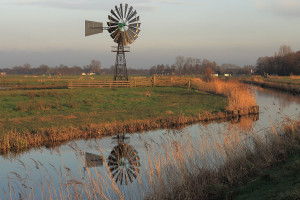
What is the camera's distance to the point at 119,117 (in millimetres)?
17156

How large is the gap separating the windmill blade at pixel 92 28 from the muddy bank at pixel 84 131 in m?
24.8

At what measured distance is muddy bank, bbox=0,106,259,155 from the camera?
11820mm

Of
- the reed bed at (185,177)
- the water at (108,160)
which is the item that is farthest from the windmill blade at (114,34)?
the reed bed at (185,177)

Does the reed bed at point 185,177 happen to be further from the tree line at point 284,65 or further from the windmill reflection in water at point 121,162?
the tree line at point 284,65

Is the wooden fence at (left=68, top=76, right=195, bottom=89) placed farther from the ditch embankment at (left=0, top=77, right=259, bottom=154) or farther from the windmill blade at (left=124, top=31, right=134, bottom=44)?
the ditch embankment at (left=0, top=77, right=259, bottom=154)

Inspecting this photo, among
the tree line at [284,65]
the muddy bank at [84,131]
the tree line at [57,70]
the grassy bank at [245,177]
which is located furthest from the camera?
the tree line at [57,70]

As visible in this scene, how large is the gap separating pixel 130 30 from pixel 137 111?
21.2m

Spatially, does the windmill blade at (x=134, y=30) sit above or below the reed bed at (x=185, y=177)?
above

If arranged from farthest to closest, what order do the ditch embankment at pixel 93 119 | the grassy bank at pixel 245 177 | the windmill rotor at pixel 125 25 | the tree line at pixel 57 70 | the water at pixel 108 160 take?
1. the tree line at pixel 57 70
2. the windmill rotor at pixel 125 25
3. the ditch embankment at pixel 93 119
4. the water at pixel 108 160
5. the grassy bank at pixel 245 177

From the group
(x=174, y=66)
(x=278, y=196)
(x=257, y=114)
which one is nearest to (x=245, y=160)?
(x=278, y=196)

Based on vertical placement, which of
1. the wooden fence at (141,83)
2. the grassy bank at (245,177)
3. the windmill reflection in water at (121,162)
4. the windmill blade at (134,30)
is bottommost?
the windmill reflection in water at (121,162)

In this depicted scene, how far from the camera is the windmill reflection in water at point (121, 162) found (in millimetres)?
8195

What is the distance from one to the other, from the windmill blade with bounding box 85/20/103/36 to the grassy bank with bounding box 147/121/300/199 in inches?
1312

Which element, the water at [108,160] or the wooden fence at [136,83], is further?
the wooden fence at [136,83]
